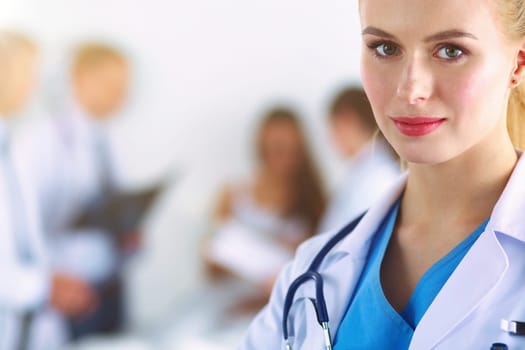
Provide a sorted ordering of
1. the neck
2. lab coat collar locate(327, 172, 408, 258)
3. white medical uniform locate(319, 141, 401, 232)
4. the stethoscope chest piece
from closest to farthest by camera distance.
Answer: the stethoscope chest piece, the neck, lab coat collar locate(327, 172, 408, 258), white medical uniform locate(319, 141, 401, 232)

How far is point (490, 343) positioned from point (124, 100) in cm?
239

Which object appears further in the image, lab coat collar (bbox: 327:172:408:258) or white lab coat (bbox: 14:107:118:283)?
white lab coat (bbox: 14:107:118:283)

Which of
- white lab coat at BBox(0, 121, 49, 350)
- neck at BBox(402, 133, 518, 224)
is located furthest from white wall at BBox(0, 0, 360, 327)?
neck at BBox(402, 133, 518, 224)

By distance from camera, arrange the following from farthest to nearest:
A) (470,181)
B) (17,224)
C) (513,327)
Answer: (17,224) < (470,181) < (513,327)

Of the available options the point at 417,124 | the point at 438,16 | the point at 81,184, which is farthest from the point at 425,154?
the point at 81,184

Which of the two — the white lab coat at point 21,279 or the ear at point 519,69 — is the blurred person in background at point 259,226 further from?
the ear at point 519,69

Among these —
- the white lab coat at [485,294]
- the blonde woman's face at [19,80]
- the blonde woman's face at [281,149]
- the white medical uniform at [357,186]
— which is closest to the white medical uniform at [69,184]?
the blonde woman's face at [19,80]

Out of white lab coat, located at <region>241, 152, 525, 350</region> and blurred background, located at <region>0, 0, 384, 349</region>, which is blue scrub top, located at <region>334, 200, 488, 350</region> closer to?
white lab coat, located at <region>241, 152, 525, 350</region>

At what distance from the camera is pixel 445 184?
2.95 feet

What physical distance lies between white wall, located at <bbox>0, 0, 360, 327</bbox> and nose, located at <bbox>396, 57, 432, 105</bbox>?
7.20ft

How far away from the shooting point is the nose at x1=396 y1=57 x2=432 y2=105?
81 centimetres

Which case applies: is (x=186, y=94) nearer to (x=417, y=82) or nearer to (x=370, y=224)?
(x=370, y=224)

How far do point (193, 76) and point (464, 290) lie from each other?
229cm

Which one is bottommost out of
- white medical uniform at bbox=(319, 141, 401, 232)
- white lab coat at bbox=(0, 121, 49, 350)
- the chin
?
white lab coat at bbox=(0, 121, 49, 350)
